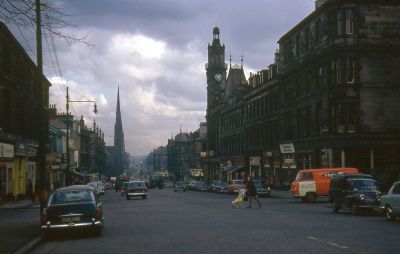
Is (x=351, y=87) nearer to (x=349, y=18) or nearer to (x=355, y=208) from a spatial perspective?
(x=349, y=18)

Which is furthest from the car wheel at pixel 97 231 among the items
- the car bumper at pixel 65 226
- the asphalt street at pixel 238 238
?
the car bumper at pixel 65 226

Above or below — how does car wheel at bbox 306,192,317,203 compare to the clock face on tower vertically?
below

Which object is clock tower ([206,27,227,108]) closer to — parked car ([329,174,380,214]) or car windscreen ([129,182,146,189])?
car windscreen ([129,182,146,189])

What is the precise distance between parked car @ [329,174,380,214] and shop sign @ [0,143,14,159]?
2339 centimetres

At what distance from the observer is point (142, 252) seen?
44.5 feet

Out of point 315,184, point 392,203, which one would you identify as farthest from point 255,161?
point 392,203

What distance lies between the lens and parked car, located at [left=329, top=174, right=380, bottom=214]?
25688mm

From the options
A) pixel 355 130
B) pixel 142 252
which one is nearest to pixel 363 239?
pixel 142 252

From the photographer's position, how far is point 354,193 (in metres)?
26.5

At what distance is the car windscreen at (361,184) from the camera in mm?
27281

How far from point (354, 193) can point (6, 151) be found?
26.3 m

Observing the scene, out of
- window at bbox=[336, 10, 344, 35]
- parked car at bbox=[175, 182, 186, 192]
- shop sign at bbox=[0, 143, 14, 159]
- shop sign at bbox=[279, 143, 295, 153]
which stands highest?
window at bbox=[336, 10, 344, 35]

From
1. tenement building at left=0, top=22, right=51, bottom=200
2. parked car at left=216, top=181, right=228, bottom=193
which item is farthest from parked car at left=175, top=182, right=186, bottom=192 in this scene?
tenement building at left=0, top=22, right=51, bottom=200

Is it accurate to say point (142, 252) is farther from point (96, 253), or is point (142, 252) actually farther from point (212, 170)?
point (212, 170)
